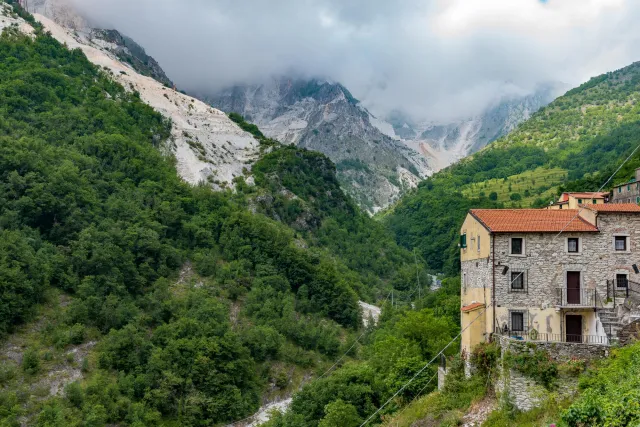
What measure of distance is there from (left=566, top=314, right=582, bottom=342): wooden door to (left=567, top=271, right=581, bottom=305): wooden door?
0.91m

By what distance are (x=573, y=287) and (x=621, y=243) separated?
3.40 meters

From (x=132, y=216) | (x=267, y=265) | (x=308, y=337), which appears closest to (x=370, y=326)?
(x=308, y=337)

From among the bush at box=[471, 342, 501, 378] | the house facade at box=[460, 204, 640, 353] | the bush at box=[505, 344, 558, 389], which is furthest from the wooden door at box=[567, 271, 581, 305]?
the bush at box=[505, 344, 558, 389]

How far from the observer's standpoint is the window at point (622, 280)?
30406mm

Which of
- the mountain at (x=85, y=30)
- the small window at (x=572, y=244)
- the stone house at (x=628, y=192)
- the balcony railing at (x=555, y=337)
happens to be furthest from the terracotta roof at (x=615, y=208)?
the mountain at (x=85, y=30)

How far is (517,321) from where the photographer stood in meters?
30.5

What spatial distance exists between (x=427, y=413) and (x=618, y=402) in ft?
50.9

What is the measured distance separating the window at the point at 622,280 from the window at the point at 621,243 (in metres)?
1.29

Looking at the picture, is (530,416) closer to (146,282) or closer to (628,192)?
(628,192)

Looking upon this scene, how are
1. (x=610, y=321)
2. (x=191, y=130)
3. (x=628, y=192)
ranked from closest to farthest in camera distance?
(x=610, y=321) < (x=628, y=192) < (x=191, y=130)

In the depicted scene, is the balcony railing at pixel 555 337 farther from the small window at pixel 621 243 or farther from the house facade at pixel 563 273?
the small window at pixel 621 243

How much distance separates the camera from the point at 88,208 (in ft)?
275

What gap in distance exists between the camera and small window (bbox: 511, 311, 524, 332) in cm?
3039

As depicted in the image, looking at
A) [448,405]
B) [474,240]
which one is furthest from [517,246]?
[448,405]
